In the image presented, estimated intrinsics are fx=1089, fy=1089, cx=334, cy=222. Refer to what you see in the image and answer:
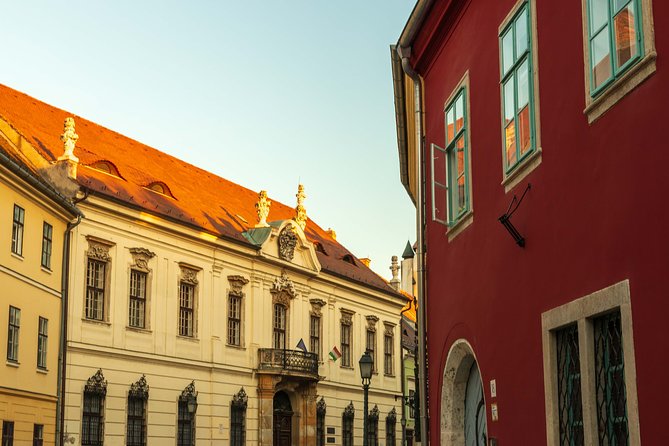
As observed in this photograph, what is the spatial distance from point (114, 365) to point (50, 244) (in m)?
4.89

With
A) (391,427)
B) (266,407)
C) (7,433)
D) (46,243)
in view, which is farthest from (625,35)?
(391,427)

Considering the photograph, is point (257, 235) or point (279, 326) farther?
point (279, 326)

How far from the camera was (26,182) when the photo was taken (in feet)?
94.2

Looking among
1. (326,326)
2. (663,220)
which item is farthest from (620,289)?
(326,326)

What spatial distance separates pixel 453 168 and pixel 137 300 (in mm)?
23107

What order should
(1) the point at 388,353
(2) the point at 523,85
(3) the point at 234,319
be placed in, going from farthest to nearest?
(1) the point at 388,353 → (3) the point at 234,319 → (2) the point at 523,85

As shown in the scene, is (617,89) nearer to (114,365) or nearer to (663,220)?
(663,220)

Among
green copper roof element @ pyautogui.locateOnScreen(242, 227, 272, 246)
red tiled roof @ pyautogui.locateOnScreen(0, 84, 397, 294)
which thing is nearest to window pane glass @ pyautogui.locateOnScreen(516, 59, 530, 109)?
red tiled roof @ pyautogui.locateOnScreen(0, 84, 397, 294)

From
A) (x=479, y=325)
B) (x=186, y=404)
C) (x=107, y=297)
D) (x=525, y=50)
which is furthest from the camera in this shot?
(x=186, y=404)

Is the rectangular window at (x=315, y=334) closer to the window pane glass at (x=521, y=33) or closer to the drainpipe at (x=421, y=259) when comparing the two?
the drainpipe at (x=421, y=259)

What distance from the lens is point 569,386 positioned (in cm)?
941

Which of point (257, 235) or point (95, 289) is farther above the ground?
point (257, 235)

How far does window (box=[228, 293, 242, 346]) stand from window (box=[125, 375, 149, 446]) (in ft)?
17.9

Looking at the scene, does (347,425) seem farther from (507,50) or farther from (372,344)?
(507,50)
